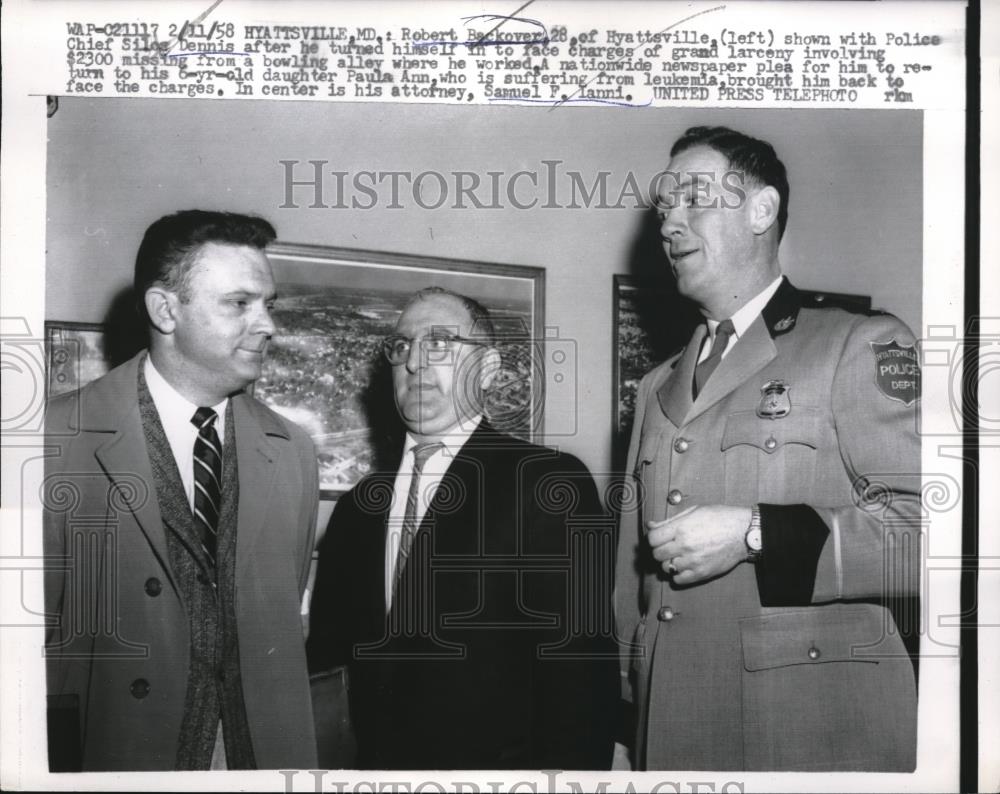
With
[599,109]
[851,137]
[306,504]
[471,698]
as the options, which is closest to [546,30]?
[599,109]

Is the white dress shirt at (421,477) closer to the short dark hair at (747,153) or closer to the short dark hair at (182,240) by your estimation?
the short dark hair at (182,240)

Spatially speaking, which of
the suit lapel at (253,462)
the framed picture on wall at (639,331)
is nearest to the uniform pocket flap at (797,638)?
the framed picture on wall at (639,331)

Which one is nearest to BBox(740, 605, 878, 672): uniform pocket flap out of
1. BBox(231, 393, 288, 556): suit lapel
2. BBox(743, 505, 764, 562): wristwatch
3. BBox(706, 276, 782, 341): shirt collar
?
BBox(743, 505, 764, 562): wristwatch

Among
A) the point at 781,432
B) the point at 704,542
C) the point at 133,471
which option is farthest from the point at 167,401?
the point at 781,432

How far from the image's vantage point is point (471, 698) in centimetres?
168

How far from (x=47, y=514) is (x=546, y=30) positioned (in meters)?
1.28

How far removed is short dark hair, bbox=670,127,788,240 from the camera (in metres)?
1.71

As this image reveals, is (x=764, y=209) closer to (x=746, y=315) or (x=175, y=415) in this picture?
(x=746, y=315)

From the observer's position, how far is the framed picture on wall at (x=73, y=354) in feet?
→ 5.60

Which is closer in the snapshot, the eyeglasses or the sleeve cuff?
the sleeve cuff

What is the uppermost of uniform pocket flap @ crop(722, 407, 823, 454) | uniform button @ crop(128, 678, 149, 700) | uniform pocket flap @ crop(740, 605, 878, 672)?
uniform pocket flap @ crop(722, 407, 823, 454)

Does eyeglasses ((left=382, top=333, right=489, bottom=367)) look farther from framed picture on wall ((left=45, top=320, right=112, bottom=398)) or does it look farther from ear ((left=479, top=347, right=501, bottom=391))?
framed picture on wall ((left=45, top=320, right=112, bottom=398))

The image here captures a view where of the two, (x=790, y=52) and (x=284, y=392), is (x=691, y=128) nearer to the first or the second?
(x=790, y=52)

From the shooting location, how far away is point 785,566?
1.61m
